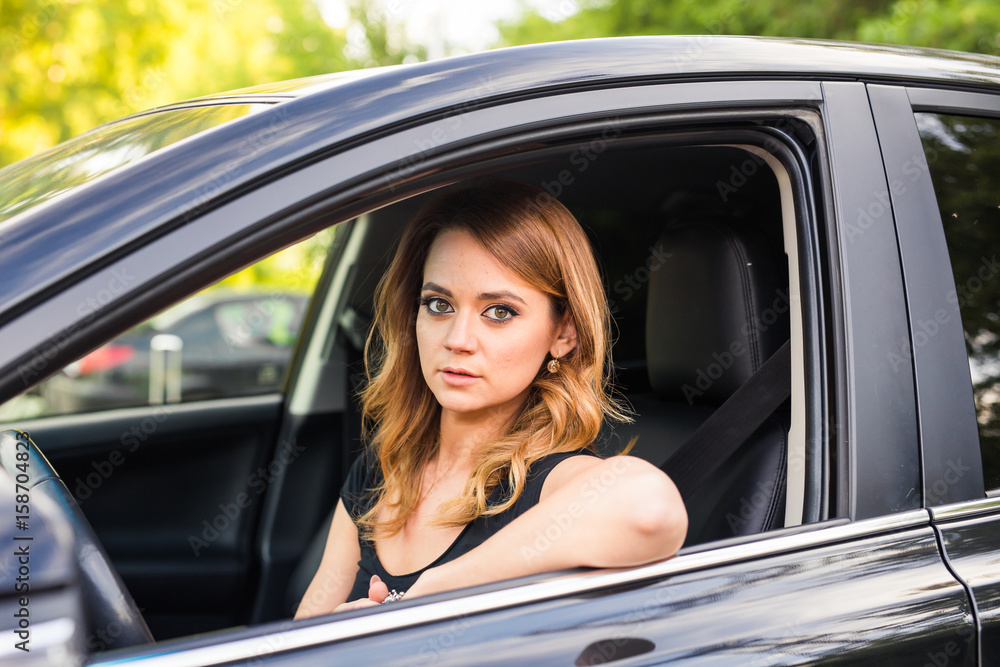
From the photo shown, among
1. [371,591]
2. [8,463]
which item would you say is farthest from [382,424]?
[8,463]

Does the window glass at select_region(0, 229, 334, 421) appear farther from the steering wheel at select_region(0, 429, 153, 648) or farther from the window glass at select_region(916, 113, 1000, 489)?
the window glass at select_region(916, 113, 1000, 489)

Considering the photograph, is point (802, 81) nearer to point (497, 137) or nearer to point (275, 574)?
point (497, 137)

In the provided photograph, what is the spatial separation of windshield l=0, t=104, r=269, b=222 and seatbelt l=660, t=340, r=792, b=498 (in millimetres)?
999

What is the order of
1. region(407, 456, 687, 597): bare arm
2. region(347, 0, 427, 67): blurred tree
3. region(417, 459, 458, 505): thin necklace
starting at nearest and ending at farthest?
1. region(407, 456, 687, 597): bare arm
2. region(417, 459, 458, 505): thin necklace
3. region(347, 0, 427, 67): blurred tree

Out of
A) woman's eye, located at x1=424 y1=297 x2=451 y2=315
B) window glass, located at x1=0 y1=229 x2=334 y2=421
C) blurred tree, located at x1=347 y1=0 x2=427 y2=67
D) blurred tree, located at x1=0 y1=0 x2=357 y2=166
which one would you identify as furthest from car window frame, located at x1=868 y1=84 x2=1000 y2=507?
blurred tree, located at x1=347 y1=0 x2=427 y2=67

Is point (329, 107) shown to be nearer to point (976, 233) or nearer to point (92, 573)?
point (92, 573)

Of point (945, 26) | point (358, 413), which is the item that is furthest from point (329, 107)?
point (945, 26)

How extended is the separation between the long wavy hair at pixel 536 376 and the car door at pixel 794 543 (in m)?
0.36

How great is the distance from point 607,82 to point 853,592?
0.77 meters

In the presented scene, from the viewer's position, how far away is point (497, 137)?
105 centimetres

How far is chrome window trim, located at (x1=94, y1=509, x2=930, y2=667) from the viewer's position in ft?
2.89

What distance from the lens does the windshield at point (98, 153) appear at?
103 cm

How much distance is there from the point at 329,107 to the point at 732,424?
0.96 metres

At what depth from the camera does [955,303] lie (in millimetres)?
1217
